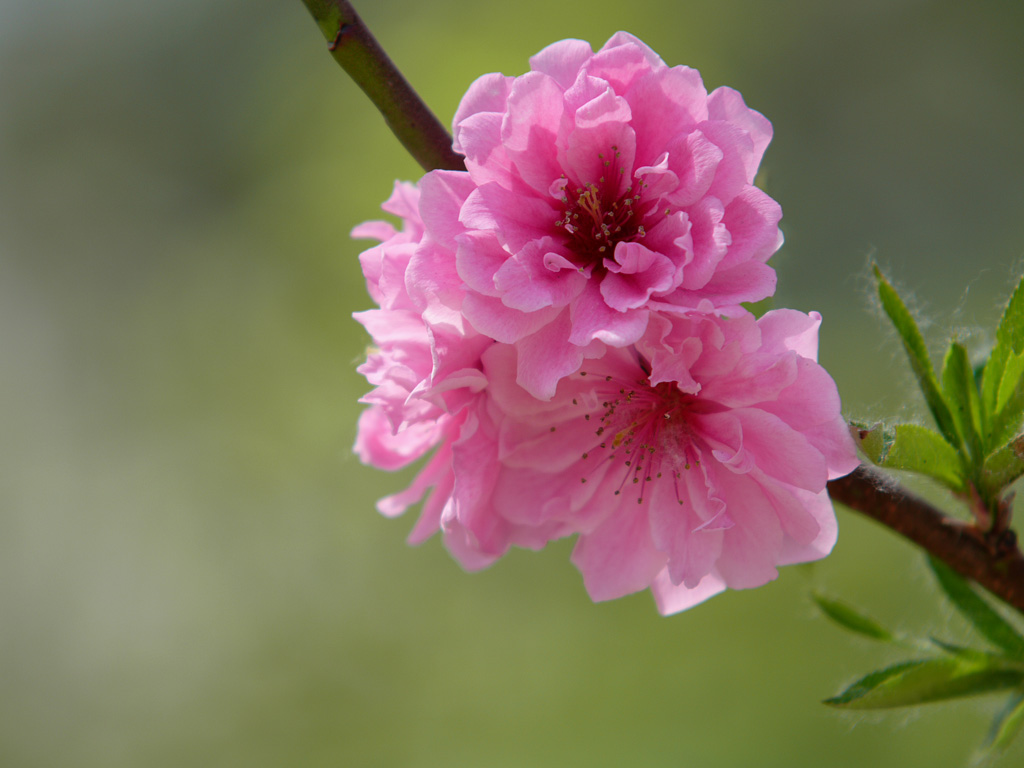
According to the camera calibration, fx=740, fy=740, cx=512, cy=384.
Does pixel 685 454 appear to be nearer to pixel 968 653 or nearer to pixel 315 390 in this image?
pixel 968 653

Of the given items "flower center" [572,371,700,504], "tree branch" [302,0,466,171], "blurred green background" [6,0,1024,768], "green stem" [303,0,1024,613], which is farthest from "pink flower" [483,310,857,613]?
"blurred green background" [6,0,1024,768]

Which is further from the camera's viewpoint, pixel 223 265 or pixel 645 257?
pixel 223 265

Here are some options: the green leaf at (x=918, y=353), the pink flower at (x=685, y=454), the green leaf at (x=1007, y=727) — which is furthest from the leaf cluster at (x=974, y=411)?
the green leaf at (x=1007, y=727)

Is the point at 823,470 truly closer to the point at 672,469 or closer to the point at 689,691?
the point at 672,469

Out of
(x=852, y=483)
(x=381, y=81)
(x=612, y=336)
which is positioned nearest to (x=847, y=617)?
(x=852, y=483)

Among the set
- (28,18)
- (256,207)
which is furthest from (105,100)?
(256,207)

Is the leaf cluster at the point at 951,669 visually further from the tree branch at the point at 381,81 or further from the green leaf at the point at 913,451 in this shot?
the tree branch at the point at 381,81

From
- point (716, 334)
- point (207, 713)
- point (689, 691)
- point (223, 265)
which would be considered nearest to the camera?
point (716, 334)
